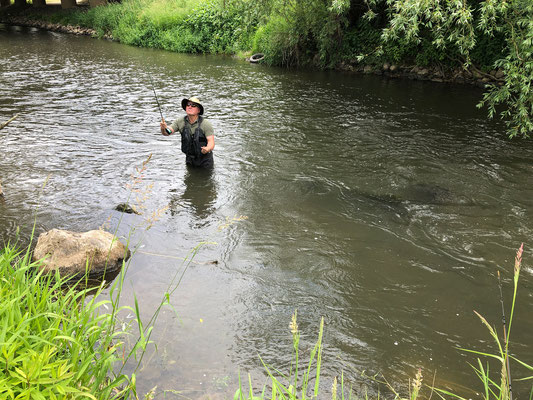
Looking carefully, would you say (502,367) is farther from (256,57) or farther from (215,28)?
(215,28)

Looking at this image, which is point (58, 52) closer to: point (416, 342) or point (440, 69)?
point (440, 69)

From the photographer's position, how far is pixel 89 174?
959cm

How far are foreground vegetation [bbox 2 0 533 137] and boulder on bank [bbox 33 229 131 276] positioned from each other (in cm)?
769

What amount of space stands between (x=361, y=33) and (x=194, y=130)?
1450 centimetres

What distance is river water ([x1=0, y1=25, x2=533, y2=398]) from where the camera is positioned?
5.00 metres

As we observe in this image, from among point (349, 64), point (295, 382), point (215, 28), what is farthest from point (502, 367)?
point (215, 28)

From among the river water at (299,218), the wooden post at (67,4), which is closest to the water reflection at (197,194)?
the river water at (299,218)

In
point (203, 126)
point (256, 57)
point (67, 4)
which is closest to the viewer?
point (203, 126)

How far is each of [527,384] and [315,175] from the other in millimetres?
5838

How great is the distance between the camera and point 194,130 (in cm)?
900

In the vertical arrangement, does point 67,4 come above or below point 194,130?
above

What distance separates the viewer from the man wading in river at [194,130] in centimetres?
876

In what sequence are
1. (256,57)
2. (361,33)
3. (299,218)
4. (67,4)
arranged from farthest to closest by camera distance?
(67,4) → (256,57) → (361,33) → (299,218)

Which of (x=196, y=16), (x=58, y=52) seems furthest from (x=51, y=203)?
(x=196, y=16)
